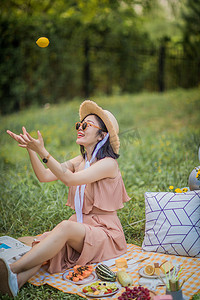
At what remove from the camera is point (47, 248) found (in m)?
2.54

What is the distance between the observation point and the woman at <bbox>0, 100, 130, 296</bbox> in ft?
8.99

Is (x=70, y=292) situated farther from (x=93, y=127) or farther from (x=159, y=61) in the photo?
(x=159, y=61)

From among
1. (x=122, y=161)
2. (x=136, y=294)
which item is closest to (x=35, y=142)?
(x=136, y=294)

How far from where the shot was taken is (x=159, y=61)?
42.0 ft

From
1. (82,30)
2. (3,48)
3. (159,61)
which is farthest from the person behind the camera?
(159,61)

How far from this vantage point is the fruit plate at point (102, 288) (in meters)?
2.44

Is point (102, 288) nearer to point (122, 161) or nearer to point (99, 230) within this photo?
point (99, 230)

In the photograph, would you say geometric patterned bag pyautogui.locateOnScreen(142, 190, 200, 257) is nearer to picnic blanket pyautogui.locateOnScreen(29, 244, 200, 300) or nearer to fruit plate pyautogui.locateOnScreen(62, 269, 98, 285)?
picnic blanket pyautogui.locateOnScreen(29, 244, 200, 300)

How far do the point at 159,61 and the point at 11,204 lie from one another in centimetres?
979

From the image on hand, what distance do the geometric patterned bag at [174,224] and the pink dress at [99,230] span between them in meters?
0.28

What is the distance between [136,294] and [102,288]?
0.86ft

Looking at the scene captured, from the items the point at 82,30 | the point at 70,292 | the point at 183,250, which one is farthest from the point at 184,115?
the point at 70,292

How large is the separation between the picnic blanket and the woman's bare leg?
0.21 meters

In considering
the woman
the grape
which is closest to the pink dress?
the woman
